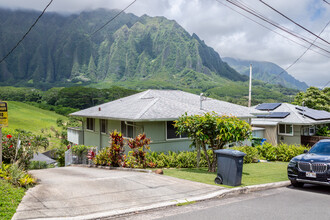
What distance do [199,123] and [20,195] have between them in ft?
22.7

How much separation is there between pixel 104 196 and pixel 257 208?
3.77 m

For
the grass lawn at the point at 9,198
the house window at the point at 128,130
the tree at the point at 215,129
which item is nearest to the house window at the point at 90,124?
the house window at the point at 128,130

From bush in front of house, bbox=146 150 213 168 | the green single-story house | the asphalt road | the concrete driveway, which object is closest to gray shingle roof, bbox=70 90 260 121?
the green single-story house

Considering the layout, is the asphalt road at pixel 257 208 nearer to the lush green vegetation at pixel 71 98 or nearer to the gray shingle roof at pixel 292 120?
the gray shingle roof at pixel 292 120

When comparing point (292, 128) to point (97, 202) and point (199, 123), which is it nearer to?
point (199, 123)

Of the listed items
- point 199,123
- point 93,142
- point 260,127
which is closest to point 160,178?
point 199,123

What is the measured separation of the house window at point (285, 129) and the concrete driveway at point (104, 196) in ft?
59.1

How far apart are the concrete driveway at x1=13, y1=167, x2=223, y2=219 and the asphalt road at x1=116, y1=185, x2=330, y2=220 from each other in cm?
41

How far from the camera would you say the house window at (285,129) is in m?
24.6

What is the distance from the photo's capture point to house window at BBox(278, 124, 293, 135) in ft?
80.7

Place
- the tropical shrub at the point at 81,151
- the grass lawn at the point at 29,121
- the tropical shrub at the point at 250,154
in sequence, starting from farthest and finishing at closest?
the grass lawn at the point at 29,121 → the tropical shrub at the point at 81,151 → the tropical shrub at the point at 250,154

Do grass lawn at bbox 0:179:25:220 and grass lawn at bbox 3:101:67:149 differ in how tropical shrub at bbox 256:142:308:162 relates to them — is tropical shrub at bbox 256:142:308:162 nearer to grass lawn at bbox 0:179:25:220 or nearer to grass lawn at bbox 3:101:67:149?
grass lawn at bbox 0:179:25:220

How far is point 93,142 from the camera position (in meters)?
21.7

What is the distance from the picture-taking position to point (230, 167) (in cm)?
905
